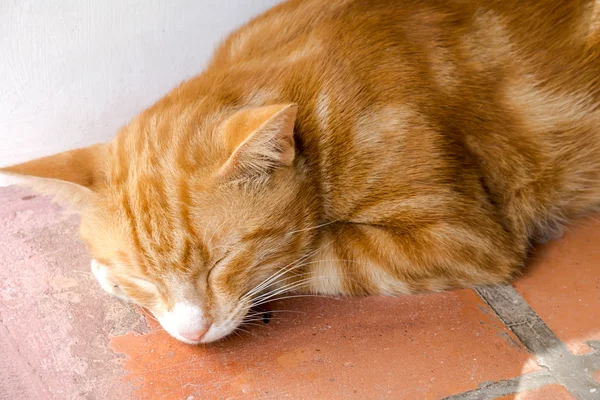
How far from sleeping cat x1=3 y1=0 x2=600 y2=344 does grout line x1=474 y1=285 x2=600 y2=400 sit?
57 mm

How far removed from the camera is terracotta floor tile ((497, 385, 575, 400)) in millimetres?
1404

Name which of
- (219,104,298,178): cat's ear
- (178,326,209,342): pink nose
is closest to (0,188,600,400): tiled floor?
(178,326,209,342): pink nose

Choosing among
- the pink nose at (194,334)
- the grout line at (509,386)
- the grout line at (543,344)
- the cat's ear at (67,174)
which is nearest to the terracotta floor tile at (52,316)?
the pink nose at (194,334)

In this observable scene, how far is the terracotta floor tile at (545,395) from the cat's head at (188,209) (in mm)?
599

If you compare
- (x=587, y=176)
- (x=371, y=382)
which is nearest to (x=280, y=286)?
(x=371, y=382)

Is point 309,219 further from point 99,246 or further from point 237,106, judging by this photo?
point 99,246

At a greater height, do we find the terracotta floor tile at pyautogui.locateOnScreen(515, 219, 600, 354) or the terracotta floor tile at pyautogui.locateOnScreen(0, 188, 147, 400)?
the terracotta floor tile at pyautogui.locateOnScreen(0, 188, 147, 400)

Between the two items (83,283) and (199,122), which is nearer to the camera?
(199,122)

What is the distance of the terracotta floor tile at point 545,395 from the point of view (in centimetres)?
140

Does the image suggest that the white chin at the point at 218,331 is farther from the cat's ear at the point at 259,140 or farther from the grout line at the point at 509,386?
the grout line at the point at 509,386

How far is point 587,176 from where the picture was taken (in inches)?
72.5

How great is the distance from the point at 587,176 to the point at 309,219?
0.85 metres

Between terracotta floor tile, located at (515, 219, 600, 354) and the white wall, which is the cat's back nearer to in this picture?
terracotta floor tile, located at (515, 219, 600, 354)

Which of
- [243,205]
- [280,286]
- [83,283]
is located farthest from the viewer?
[83,283]
